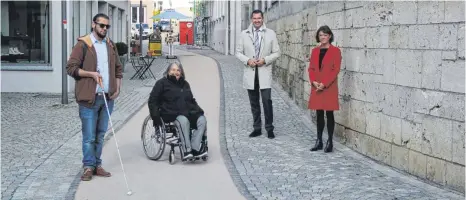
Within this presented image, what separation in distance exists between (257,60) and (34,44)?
8.74 m

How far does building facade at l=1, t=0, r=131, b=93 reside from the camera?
54.6 feet

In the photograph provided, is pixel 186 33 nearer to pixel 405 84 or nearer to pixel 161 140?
pixel 161 140

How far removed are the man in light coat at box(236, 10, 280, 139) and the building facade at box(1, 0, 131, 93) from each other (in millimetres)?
7141

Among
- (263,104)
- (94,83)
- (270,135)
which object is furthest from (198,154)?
(263,104)

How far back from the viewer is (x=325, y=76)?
8.82 m

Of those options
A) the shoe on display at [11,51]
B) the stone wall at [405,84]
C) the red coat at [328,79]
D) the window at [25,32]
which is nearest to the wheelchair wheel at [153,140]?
the red coat at [328,79]

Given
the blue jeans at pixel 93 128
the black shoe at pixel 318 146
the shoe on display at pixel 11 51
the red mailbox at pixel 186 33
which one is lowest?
the black shoe at pixel 318 146

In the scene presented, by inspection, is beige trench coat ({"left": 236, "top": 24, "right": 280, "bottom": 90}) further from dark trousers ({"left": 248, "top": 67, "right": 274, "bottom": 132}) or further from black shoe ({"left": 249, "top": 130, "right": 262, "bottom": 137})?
black shoe ({"left": 249, "top": 130, "right": 262, "bottom": 137})

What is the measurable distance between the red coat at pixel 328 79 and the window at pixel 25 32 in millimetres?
9612

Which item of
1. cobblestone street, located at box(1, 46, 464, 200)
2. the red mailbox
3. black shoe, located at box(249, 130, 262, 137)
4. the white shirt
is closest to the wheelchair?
cobblestone street, located at box(1, 46, 464, 200)

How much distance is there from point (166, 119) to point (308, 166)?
171 centimetres

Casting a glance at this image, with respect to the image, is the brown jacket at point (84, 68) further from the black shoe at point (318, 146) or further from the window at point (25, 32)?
the window at point (25, 32)

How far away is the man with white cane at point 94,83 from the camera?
279 inches

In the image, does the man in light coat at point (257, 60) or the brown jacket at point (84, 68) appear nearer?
the brown jacket at point (84, 68)
